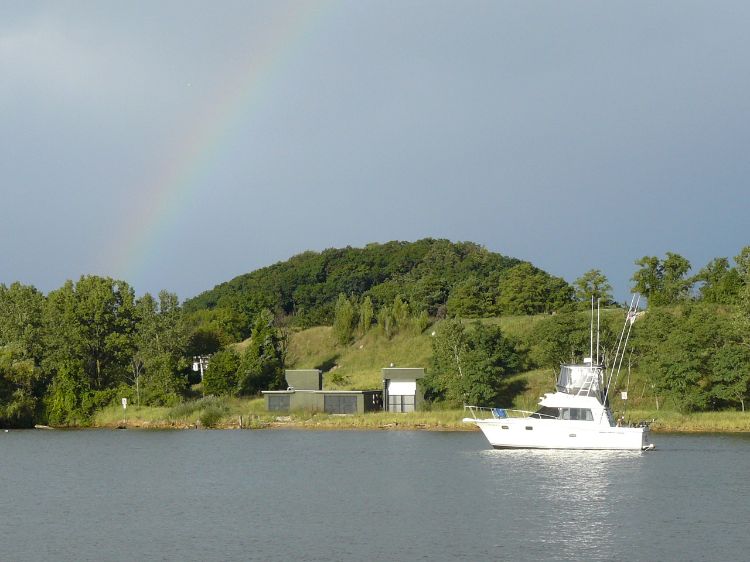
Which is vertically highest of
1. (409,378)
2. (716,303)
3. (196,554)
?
(716,303)

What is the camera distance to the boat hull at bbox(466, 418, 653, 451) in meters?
64.9

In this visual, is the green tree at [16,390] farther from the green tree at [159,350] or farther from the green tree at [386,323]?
the green tree at [386,323]

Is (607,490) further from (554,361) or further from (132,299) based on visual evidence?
(132,299)

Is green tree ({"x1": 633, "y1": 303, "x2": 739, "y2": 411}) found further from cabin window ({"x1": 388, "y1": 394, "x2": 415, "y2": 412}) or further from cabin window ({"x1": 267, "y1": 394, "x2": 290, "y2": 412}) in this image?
cabin window ({"x1": 267, "y1": 394, "x2": 290, "y2": 412})

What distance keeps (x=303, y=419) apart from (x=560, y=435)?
35.9 m

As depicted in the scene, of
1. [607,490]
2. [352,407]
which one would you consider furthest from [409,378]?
[607,490]

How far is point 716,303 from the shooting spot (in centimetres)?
11438

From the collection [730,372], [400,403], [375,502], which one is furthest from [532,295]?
[375,502]

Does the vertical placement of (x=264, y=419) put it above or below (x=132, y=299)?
below

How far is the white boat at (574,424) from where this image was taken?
64.9 meters

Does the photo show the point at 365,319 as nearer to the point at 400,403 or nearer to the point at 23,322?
the point at 400,403

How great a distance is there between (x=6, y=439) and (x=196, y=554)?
184 feet

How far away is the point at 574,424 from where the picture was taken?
213 feet

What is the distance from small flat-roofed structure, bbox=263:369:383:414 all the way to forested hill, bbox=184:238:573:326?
1431 inches
